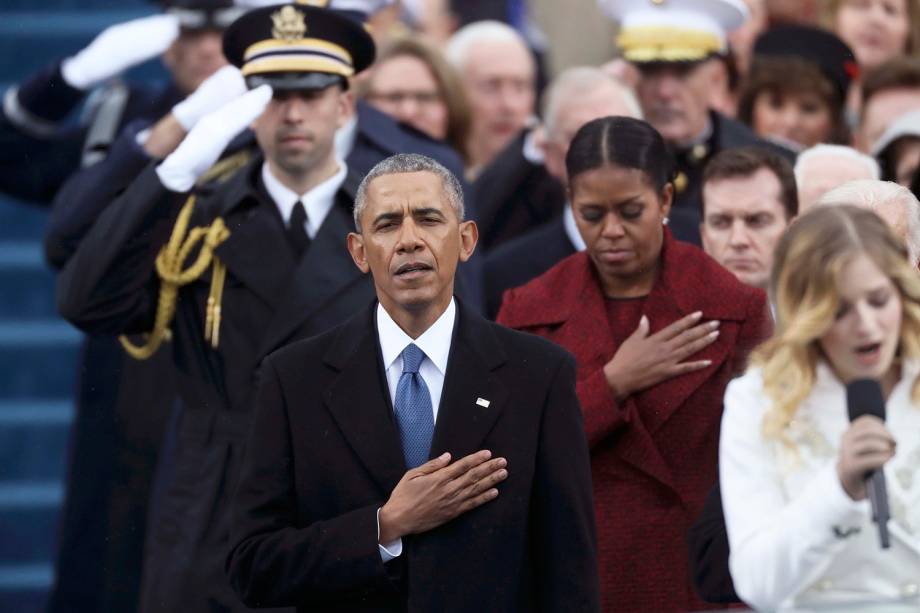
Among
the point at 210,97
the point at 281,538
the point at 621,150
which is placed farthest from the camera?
the point at 210,97

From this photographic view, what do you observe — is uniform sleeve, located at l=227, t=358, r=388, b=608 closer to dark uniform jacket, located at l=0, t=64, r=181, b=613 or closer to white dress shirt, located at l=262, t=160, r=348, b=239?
white dress shirt, located at l=262, t=160, r=348, b=239

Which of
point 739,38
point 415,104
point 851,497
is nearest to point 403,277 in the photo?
point 851,497

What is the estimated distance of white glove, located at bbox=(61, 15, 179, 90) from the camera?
6.79 meters

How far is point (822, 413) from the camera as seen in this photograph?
4004mm

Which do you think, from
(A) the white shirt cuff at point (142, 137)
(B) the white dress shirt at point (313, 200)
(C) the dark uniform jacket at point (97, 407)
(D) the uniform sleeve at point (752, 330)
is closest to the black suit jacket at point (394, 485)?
(D) the uniform sleeve at point (752, 330)

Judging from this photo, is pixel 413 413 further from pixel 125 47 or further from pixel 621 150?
pixel 125 47

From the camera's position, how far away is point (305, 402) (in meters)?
4.53

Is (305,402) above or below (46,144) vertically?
below

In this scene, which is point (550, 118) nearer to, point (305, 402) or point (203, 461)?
point (203, 461)

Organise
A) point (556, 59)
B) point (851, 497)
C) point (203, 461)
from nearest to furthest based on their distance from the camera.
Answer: point (851, 497) → point (203, 461) → point (556, 59)

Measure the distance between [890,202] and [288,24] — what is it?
185 cm

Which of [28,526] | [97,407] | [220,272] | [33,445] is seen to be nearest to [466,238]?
[220,272]

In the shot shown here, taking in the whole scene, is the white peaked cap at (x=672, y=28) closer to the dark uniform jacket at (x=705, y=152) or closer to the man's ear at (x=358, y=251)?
the dark uniform jacket at (x=705, y=152)

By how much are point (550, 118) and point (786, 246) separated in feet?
9.41
